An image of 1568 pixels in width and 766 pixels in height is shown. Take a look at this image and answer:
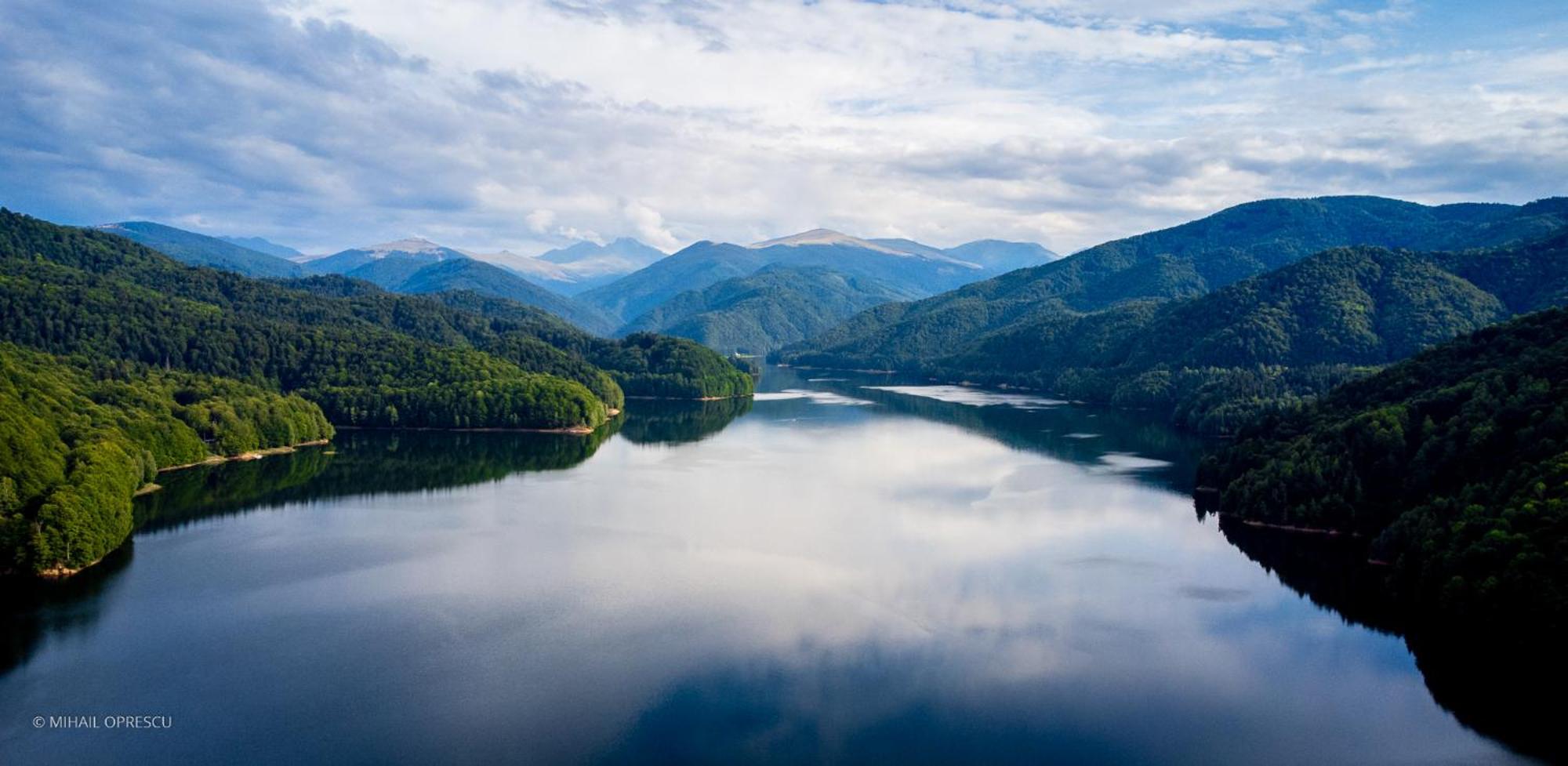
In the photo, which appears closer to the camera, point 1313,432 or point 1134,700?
point 1134,700

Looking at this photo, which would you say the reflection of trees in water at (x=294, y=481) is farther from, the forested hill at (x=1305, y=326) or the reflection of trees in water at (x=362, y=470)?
the forested hill at (x=1305, y=326)

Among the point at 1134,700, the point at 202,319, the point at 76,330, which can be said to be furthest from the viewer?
the point at 202,319

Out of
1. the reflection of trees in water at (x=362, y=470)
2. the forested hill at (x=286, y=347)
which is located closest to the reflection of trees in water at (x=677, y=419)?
the forested hill at (x=286, y=347)

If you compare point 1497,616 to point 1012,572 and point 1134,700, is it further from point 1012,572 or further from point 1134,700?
point 1012,572

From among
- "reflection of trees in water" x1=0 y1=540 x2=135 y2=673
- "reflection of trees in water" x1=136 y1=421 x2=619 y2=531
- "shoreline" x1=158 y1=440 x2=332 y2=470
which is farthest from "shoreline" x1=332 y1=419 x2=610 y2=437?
"reflection of trees in water" x1=0 y1=540 x2=135 y2=673

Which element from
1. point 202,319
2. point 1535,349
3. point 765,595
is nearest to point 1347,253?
point 1535,349

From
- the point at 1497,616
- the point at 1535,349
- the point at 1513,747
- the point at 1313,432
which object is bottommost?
the point at 1513,747

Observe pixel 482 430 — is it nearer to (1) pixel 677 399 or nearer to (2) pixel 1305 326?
(1) pixel 677 399

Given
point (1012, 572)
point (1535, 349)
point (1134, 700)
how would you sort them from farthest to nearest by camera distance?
point (1535, 349), point (1012, 572), point (1134, 700)
